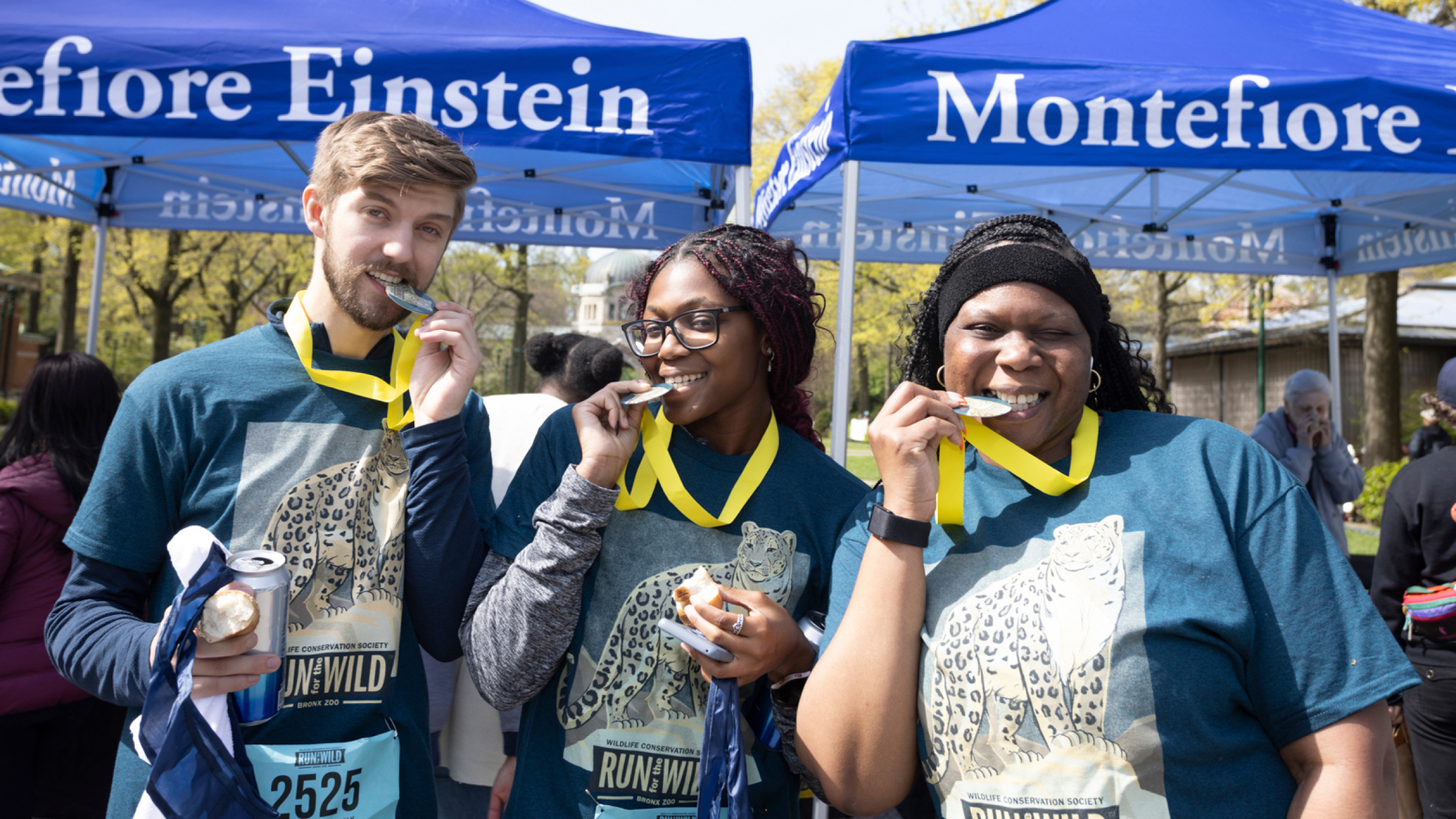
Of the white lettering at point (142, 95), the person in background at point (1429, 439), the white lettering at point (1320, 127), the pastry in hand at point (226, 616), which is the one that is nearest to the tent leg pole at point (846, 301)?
the white lettering at point (1320, 127)

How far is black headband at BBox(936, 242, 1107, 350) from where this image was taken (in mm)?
1612

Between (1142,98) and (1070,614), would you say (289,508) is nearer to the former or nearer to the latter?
(1070,614)

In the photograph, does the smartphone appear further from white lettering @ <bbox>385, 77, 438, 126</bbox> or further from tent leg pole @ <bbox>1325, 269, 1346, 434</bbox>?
tent leg pole @ <bbox>1325, 269, 1346, 434</bbox>

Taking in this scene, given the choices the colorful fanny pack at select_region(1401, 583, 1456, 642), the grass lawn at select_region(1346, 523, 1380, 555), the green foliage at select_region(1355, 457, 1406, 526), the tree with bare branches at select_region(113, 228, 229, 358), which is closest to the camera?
→ the colorful fanny pack at select_region(1401, 583, 1456, 642)

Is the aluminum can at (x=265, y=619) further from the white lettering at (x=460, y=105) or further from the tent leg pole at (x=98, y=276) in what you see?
the tent leg pole at (x=98, y=276)

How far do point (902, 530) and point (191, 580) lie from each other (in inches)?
46.1

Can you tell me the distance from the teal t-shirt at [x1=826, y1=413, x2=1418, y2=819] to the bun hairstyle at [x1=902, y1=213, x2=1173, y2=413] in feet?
0.97

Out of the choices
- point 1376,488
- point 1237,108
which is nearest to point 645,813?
point 1237,108

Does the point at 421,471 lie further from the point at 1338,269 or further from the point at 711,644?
the point at 1338,269

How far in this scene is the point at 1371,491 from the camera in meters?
12.0

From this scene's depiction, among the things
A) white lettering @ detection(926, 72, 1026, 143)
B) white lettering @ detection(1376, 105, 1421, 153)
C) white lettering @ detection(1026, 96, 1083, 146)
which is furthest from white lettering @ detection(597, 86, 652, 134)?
white lettering @ detection(1376, 105, 1421, 153)

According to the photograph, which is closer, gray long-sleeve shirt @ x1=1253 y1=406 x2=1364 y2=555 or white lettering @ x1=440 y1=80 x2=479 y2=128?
white lettering @ x1=440 y1=80 x2=479 y2=128

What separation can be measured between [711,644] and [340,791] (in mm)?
772

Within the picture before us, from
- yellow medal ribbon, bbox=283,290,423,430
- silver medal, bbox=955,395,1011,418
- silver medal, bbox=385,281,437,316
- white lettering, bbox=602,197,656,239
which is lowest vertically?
silver medal, bbox=955,395,1011,418
